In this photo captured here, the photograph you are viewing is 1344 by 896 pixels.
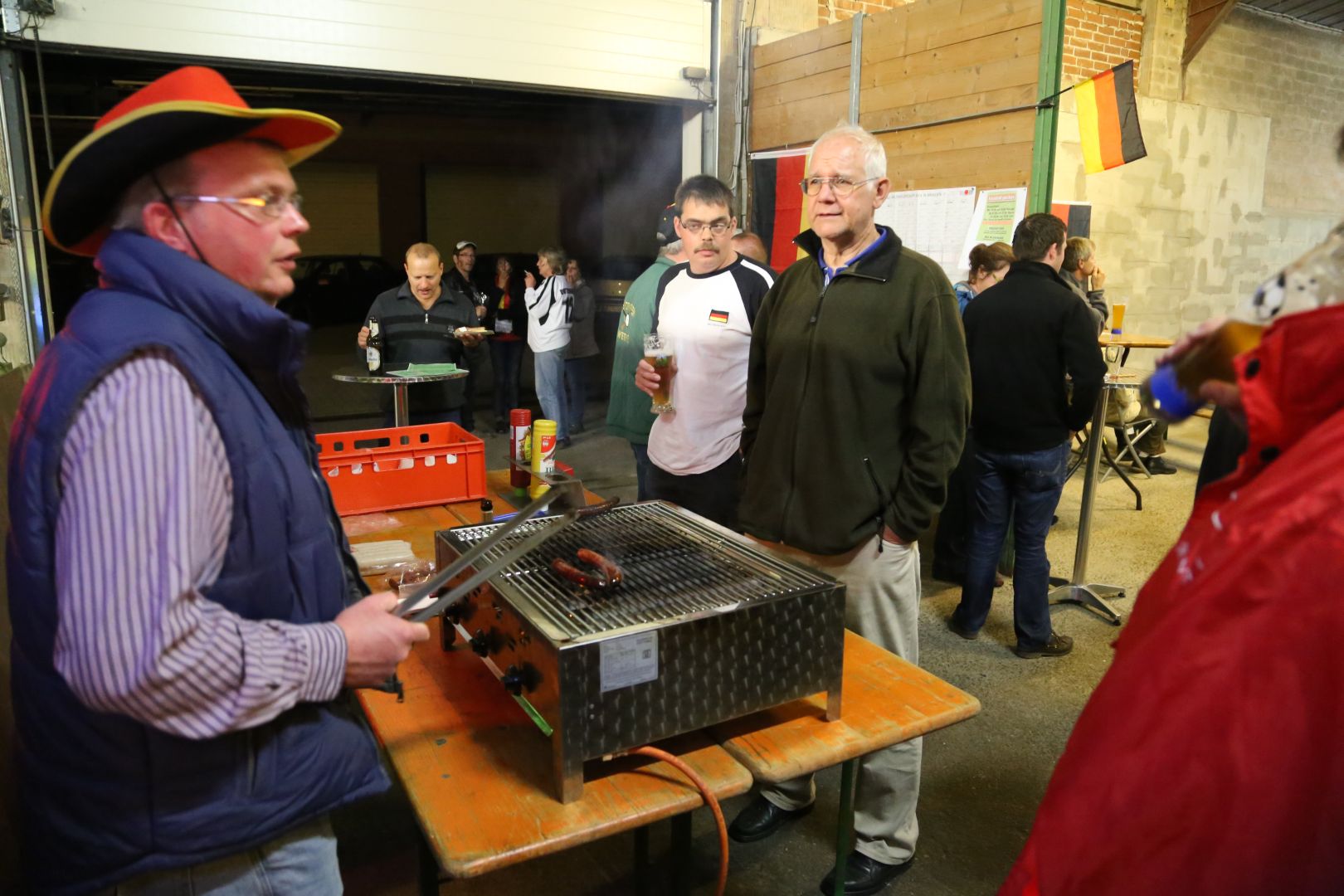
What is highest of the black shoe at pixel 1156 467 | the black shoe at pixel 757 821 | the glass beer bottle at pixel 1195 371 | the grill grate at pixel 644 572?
the glass beer bottle at pixel 1195 371

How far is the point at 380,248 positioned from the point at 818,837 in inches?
619

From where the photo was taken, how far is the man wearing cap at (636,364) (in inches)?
155

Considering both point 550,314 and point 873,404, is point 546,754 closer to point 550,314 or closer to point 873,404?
point 873,404

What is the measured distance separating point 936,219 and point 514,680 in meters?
4.32

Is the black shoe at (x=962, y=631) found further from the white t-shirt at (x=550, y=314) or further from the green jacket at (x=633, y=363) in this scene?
the white t-shirt at (x=550, y=314)

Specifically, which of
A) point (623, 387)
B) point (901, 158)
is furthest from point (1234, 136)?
point (623, 387)

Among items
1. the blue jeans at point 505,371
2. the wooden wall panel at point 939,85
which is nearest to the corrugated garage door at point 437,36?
the wooden wall panel at point 939,85

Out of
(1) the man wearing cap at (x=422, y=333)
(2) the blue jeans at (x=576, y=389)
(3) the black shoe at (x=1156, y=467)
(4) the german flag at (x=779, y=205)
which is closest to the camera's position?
(1) the man wearing cap at (x=422, y=333)

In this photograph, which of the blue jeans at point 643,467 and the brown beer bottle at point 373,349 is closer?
the blue jeans at point 643,467

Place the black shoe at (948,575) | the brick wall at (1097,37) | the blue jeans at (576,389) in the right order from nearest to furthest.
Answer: the black shoe at (948,575) < the brick wall at (1097,37) < the blue jeans at (576,389)

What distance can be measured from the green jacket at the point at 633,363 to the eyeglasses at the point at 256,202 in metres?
2.58

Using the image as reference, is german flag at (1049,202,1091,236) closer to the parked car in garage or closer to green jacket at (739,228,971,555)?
green jacket at (739,228,971,555)

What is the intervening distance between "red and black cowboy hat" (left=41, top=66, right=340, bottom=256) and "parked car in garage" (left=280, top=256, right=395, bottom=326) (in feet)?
49.5

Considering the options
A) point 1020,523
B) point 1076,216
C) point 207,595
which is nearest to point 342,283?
point 1076,216
